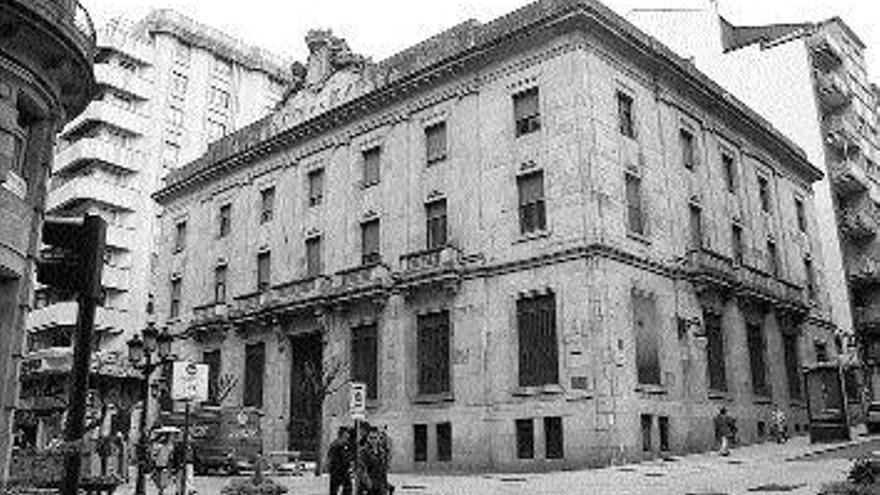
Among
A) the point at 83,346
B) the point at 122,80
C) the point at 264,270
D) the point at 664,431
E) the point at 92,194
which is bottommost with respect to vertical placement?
the point at 664,431

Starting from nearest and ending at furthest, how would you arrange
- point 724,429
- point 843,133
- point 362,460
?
point 362,460 < point 724,429 < point 843,133

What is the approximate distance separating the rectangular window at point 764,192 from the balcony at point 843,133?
12605 millimetres

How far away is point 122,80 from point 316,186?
24048mm

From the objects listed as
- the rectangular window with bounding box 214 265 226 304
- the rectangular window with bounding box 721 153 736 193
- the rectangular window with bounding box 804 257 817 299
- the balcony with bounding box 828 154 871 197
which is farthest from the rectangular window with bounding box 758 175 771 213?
the rectangular window with bounding box 214 265 226 304

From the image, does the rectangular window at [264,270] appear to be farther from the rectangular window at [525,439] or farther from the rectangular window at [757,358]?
the rectangular window at [757,358]

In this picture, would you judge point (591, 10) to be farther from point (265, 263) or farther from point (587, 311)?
point (265, 263)

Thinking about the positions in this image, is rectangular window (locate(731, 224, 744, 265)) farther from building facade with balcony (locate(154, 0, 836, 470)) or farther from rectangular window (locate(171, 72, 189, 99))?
rectangular window (locate(171, 72, 189, 99))

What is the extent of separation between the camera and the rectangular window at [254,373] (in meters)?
35.1

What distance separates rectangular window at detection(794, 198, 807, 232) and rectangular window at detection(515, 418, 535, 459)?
74.8ft

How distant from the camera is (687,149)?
32.3m

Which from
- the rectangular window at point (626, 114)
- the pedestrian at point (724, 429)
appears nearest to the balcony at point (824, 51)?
the rectangular window at point (626, 114)

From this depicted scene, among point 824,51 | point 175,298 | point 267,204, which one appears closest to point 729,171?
point 824,51

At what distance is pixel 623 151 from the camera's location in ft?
92.2

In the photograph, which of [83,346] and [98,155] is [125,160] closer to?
[98,155]
